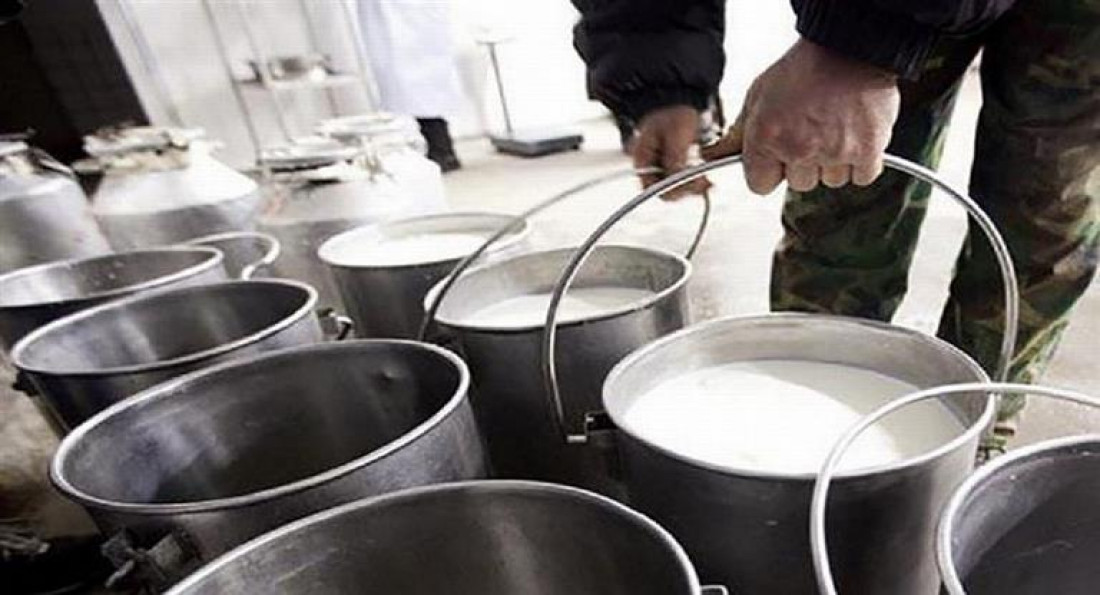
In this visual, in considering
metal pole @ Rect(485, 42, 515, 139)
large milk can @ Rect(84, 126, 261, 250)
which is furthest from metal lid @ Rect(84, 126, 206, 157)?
metal pole @ Rect(485, 42, 515, 139)

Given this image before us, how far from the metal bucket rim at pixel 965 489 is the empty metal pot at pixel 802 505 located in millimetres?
23

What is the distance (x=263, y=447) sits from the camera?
67 cm

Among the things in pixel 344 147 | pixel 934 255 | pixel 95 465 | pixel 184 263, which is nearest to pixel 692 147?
pixel 95 465

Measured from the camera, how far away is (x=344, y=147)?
4.42ft

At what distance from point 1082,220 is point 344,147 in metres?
1.08

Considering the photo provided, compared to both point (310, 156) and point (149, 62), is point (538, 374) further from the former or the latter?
point (149, 62)

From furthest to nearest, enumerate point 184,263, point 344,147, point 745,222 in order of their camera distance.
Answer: point 745,222
point 344,147
point 184,263

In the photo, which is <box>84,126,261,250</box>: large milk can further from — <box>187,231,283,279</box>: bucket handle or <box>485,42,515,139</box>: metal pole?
<box>485,42,515,139</box>: metal pole

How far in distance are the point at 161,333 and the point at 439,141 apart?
2427mm

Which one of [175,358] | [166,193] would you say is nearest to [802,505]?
[175,358]

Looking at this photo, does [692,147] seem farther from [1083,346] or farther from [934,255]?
[934,255]

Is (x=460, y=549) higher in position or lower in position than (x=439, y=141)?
higher

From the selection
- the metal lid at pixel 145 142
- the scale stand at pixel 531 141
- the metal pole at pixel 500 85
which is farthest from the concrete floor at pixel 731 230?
the metal lid at pixel 145 142

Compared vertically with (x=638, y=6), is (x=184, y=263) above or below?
below
